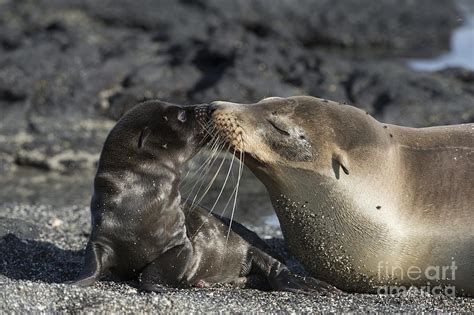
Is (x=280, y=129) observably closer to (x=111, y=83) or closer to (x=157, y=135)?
(x=157, y=135)

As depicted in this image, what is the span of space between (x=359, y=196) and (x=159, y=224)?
139cm

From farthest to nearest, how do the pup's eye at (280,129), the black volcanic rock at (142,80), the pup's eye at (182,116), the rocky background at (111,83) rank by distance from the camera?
the black volcanic rock at (142,80), the rocky background at (111,83), the pup's eye at (182,116), the pup's eye at (280,129)

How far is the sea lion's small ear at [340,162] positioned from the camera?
21.3 feet

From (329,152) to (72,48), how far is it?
29.1ft

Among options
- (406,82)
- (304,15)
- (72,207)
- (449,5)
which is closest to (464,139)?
(72,207)

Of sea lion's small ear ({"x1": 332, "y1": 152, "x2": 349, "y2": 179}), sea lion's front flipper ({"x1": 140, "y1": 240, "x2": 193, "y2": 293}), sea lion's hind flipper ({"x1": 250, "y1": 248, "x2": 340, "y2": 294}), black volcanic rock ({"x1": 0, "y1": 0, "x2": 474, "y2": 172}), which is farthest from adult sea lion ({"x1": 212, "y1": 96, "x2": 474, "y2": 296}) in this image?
black volcanic rock ({"x1": 0, "y1": 0, "x2": 474, "y2": 172})

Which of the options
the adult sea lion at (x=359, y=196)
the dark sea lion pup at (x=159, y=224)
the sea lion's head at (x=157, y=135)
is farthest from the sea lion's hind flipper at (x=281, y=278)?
the sea lion's head at (x=157, y=135)

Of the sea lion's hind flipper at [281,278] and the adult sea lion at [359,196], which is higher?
the adult sea lion at [359,196]

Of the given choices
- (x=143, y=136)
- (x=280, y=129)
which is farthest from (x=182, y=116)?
(x=280, y=129)

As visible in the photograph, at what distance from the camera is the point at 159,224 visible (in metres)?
6.67

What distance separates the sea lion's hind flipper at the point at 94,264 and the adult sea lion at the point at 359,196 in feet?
3.76

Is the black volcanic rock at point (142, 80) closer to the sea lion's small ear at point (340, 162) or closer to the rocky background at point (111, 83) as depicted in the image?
the rocky background at point (111, 83)

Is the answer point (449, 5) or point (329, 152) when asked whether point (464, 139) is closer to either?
point (329, 152)

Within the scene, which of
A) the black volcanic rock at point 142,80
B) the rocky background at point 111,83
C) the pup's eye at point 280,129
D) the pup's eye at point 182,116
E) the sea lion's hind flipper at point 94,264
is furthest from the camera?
the black volcanic rock at point 142,80
